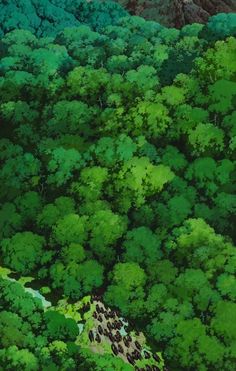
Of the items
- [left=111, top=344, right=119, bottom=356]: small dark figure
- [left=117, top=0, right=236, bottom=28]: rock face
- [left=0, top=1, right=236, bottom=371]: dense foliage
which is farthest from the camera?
[left=117, top=0, right=236, bottom=28]: rock face

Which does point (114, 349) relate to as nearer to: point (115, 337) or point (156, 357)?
point (115, 337)

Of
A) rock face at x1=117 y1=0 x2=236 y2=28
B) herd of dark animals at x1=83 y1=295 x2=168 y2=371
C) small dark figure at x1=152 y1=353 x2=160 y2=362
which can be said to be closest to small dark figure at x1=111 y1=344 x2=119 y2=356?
herd of dark animals at x1=83 y1=295 x2=168 y2=371

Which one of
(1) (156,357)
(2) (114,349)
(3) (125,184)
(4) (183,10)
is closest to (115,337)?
(2) (114,349)

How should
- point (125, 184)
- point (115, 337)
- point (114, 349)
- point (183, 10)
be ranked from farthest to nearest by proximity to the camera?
point (183, 10)
point (125, 184)
point (115, 337)
point (114, 349)

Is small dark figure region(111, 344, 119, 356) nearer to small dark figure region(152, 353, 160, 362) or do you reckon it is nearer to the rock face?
small dark figure region(152, 353, 160, 362)

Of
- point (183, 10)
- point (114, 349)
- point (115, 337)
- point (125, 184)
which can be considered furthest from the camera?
point (183, 10)

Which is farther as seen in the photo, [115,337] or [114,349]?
[115,337]

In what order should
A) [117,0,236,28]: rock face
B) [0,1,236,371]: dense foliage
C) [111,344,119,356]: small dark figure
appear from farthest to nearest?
[117,0,236,28]: rock face → [0,1,236,371]: dense foliage → [111,344,119,356]: small dark figure

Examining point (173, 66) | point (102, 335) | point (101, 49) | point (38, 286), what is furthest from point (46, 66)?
point (102, 335)
